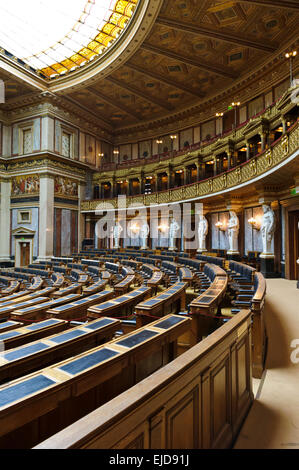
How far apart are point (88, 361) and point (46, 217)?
747 inches

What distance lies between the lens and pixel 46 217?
19.5 metres

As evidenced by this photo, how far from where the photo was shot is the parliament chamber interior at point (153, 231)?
171 cm

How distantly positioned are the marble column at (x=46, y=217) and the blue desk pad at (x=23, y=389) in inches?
733

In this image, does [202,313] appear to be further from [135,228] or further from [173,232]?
[135,228]

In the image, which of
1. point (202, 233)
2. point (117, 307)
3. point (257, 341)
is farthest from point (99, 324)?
point (202, 233)

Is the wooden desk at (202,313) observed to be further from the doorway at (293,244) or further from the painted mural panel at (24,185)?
the painted mural panel at (24,185)

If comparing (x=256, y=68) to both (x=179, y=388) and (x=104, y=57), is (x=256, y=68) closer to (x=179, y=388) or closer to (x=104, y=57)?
(x=104, y=57)

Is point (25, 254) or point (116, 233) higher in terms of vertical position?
point (116, 233)

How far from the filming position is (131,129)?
25531 mm

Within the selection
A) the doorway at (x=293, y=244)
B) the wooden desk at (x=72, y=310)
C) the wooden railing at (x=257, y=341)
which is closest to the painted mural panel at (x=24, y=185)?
the doorway at (x=293, y=244)

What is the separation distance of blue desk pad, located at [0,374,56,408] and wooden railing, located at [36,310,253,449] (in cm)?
58

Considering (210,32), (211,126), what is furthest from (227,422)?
(211,126)

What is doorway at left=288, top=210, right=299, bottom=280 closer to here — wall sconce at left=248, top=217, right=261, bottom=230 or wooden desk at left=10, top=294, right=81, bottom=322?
wall sconce at left=248, top=217, right=261, bottom=230

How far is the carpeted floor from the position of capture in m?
2.11
